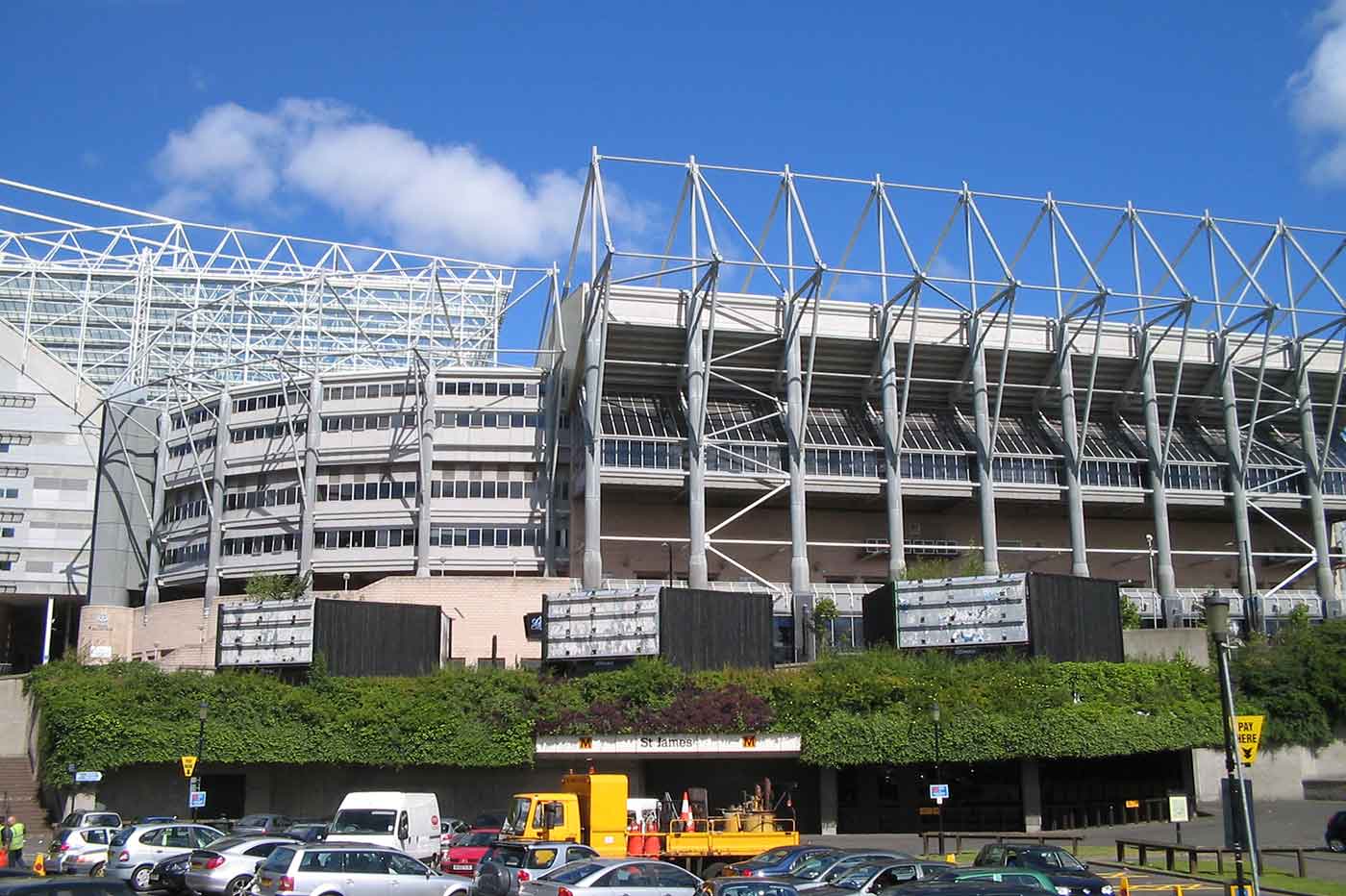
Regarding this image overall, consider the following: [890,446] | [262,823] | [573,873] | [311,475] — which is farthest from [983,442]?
[573,873]

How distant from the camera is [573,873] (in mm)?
23938

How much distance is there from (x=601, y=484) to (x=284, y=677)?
22.5m

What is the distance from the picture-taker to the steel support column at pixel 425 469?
74.9 metres

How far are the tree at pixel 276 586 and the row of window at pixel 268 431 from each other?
33.6 feet

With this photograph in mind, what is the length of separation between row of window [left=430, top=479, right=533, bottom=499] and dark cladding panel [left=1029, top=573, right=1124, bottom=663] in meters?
34.0

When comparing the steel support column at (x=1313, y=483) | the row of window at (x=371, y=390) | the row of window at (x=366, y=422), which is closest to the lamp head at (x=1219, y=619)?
the row of window at (x=366, y=422)

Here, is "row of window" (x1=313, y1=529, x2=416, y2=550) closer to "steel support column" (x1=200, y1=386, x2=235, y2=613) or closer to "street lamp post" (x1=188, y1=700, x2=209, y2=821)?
"steel support column" (x1=200, y1=386, x2=235, y2=613)

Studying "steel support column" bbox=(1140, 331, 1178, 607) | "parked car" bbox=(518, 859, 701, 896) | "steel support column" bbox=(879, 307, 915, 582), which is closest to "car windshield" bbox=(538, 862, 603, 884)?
"parked car" bbox=(518, 859, 701, 896)

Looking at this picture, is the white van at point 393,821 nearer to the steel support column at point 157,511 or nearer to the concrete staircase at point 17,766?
the concrete staircase at point 17,766

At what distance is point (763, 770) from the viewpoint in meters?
54.0

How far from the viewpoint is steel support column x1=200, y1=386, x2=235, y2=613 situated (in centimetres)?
7733

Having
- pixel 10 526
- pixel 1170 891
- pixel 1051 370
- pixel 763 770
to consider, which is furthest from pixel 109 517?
pixel 1170 891

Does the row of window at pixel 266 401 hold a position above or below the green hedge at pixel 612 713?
above

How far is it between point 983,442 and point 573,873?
56.9 m
